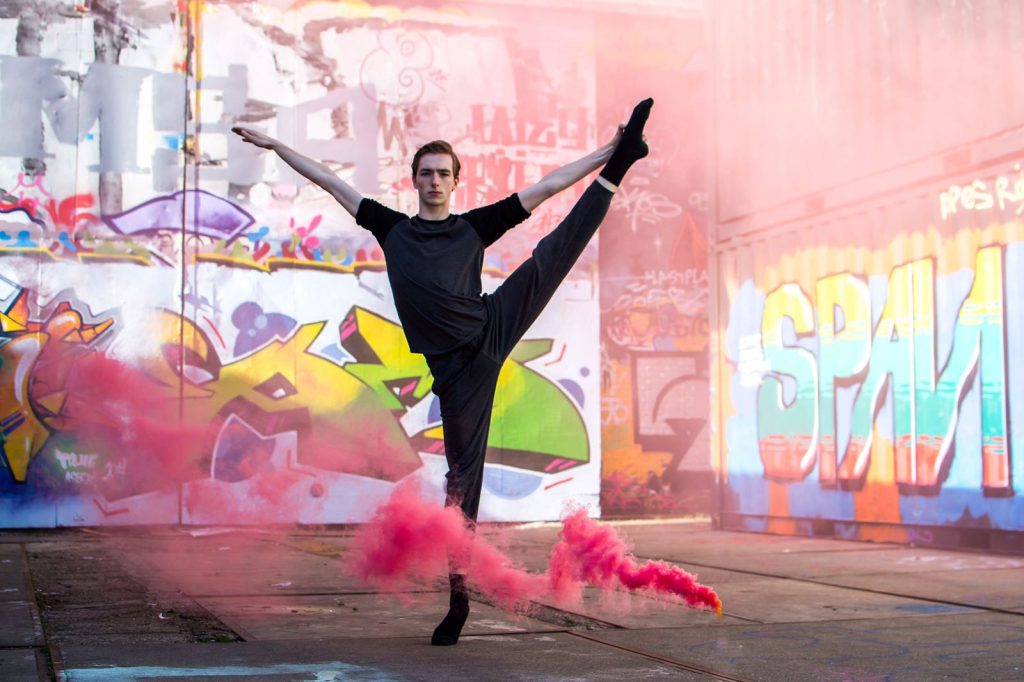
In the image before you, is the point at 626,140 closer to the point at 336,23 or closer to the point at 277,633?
the point at 277,633

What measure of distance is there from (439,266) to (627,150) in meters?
0.74

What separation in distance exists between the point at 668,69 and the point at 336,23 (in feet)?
12.0

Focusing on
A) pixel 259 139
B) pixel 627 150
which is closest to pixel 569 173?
pixel 627 150

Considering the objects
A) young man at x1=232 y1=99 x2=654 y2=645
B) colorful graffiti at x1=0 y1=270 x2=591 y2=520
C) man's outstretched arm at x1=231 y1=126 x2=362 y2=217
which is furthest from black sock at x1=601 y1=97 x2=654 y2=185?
colorful graffiti at x1=0 y1=270 x2=591 y2=520

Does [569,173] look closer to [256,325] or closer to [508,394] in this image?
[256,325]

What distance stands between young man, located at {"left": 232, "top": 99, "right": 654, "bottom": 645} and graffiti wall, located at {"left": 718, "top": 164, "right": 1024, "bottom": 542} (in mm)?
4721

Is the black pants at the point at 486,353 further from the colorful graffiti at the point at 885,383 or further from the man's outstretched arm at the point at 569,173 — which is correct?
the colorful graffiti at the point at 885,383

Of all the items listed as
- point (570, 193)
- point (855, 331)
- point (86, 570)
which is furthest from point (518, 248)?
point (86, 570)

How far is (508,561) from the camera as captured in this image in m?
3.98

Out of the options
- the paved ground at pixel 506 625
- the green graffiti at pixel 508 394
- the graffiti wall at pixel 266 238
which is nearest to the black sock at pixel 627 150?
the paved ground at pixel 506 625

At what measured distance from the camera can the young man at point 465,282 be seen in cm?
390

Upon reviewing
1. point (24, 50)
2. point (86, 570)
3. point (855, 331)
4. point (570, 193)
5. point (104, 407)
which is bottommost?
point (86, 570)

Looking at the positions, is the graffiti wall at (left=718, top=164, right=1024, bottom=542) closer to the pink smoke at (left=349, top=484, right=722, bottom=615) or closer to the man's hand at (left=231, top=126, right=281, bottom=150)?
the pink smoke at (left=349, top=484, right=722, bottom=615)

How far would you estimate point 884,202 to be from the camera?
8.76 m
